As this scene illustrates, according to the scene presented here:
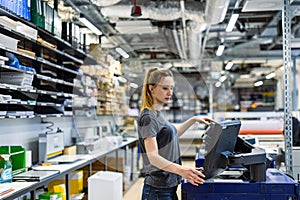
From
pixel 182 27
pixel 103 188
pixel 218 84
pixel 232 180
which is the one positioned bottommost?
pixel 103 188

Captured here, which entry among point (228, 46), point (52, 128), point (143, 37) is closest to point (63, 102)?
point (52, 128)

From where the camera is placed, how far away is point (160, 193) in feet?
6.07

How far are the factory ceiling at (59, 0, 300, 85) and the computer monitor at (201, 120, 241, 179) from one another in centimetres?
109

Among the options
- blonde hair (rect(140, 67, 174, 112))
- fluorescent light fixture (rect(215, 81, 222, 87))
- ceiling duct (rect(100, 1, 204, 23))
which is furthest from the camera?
fluorescent light fixture (rect(215, 81, 222, 87))

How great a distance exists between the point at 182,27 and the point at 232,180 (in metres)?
4.89

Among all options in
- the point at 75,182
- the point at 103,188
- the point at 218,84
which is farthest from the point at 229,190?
the point at 218,84

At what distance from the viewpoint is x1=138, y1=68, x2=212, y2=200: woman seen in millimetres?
1712

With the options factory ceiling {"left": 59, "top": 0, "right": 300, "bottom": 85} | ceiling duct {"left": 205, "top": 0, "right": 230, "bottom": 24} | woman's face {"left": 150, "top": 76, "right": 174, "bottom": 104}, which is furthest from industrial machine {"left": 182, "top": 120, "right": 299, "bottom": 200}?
ceiling duct {"left": 205, "top": 0, "right": 230, "bottom": 24}

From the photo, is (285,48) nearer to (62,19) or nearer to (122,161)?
(62,19)

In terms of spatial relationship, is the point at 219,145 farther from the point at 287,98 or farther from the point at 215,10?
the point at 215,10

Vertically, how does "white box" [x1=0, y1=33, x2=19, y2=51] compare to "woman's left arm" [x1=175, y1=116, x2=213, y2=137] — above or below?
above

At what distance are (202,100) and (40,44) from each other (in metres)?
11.7

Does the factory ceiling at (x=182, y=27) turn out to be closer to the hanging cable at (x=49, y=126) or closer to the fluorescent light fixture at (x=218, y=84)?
the hanging cable at (x=49, y=126)

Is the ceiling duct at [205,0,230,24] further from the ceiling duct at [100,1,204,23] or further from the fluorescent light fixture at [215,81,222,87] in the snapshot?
the fluorescent light fixture at [215,81,222,87]
